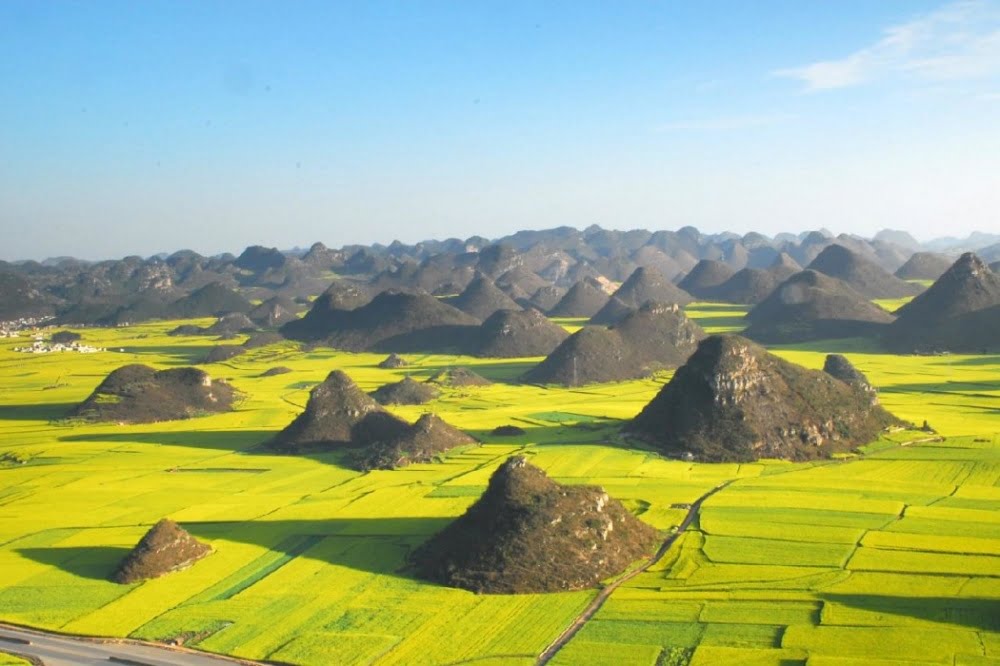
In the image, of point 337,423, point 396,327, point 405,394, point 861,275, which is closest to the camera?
point 337,423

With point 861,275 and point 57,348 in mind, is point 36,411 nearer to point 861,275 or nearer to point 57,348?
point 57,348

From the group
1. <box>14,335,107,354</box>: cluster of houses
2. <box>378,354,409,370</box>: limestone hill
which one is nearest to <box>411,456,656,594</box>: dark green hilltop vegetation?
<box>378,354,409,370</box>: limestone hill

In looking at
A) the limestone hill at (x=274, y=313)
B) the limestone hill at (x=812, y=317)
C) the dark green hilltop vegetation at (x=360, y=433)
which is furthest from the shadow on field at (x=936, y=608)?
the limestone hill at (x=274, y=313)

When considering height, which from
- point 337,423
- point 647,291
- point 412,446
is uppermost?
point 647,291

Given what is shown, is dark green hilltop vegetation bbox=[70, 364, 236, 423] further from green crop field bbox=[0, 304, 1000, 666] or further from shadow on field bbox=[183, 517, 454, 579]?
shadow on field bbox=[183, 517, 454, 579]

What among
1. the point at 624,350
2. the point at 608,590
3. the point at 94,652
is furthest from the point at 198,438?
the point at 624,350

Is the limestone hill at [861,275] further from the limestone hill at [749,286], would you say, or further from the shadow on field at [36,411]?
the shadow on field at [36,411]
